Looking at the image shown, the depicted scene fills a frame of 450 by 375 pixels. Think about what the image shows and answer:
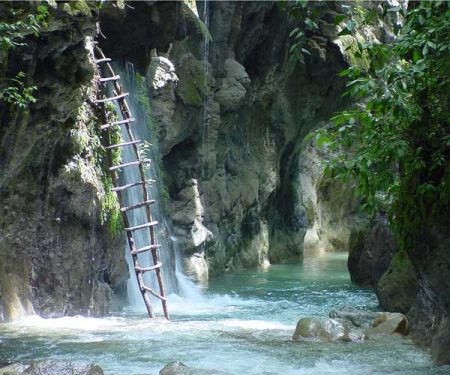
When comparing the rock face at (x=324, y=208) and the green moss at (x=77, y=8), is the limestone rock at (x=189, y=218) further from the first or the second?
the rock face at (x=324, y=208)

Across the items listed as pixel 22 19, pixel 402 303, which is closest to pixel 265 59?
pixel 402 303

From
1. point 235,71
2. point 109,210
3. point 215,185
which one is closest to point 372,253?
point 215,185

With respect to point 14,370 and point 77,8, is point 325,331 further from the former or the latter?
point 77,8

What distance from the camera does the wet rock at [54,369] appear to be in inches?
279

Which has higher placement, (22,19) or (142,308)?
(22,19)

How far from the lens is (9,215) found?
11750 millimetres

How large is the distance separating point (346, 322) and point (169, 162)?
424 inches

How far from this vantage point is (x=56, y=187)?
12.4 m

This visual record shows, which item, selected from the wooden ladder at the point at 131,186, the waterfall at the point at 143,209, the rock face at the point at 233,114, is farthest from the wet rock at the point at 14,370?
the rock face at the point at 233,114

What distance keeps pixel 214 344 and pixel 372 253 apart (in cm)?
845

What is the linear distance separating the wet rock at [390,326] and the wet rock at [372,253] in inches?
219

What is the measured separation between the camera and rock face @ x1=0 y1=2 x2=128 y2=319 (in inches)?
428

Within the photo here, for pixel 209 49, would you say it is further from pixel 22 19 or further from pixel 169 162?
pixel 22 19

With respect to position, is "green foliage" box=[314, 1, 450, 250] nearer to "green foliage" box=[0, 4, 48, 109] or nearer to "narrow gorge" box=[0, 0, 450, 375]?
"narrow gorge" box=[0, 0, 450, 375]
